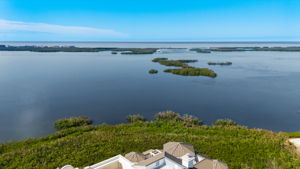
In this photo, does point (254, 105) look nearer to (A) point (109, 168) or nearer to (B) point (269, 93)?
(B) point (269, 93)

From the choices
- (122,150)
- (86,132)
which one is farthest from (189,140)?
(86,132)

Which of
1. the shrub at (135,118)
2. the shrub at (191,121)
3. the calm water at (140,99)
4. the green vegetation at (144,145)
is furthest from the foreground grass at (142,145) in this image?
the calm water at (140,99)

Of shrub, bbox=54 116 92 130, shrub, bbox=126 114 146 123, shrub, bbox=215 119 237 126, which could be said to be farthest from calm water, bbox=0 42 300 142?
shrub, bbox=126 114 146 123

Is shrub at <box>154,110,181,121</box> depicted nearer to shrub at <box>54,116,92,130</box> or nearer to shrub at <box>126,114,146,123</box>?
shrub at <box>126,114,146,123</box>

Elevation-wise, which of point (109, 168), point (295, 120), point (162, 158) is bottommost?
point (295, 120)

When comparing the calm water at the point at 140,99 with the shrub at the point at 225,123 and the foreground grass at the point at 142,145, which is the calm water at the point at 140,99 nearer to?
the shrub at the point at 225,123

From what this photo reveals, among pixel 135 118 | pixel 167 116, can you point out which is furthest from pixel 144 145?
pixel 167 116

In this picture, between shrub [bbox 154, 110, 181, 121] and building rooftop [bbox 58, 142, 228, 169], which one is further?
shrub [bbox 154, 110, 181, 121]
